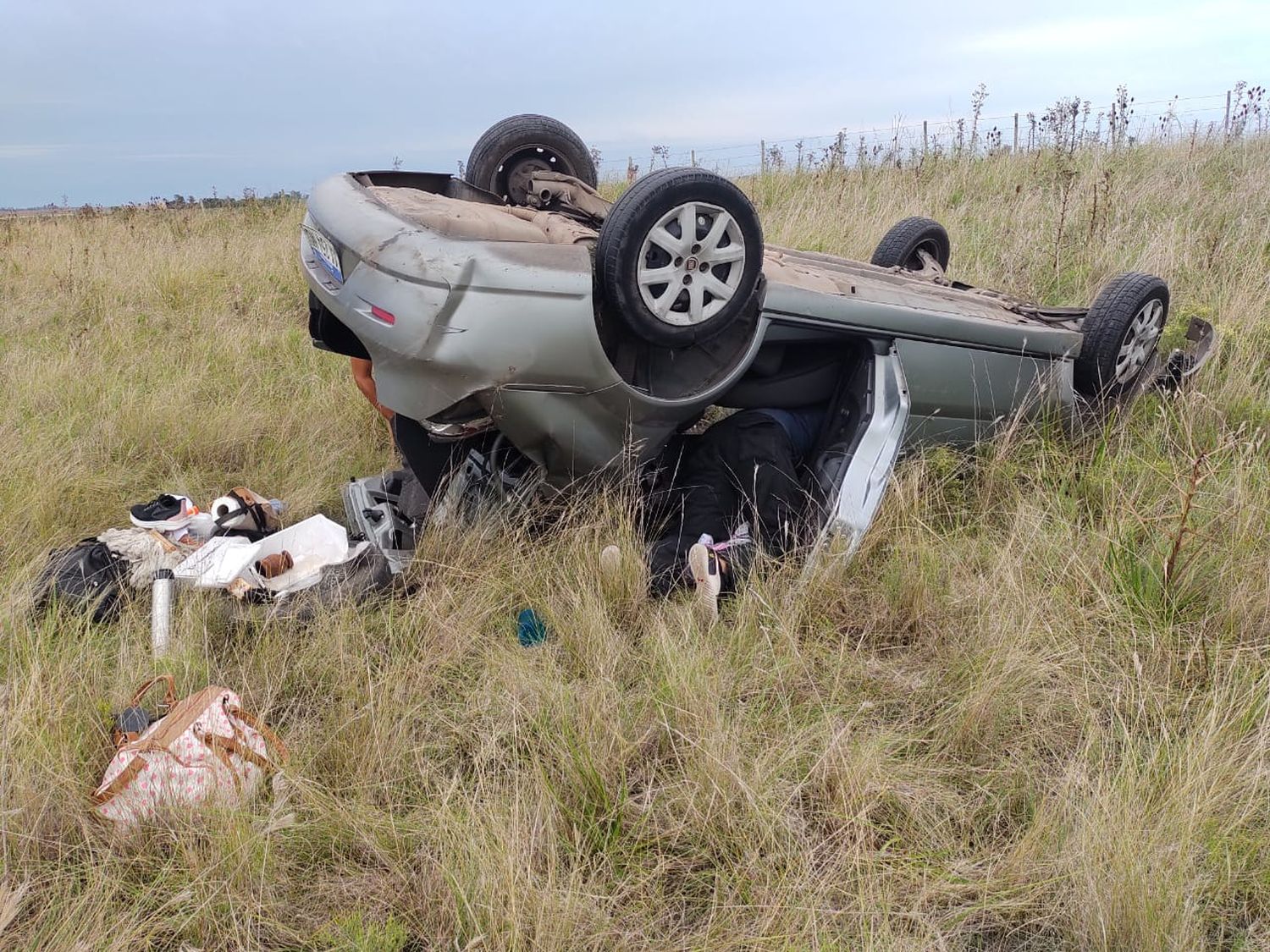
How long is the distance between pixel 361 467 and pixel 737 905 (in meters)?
3.35

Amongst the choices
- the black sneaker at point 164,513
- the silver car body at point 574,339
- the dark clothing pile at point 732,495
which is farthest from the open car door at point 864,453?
the black sneaker at point 164,513

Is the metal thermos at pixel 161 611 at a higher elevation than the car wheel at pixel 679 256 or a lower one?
lower

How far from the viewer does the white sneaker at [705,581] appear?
9.91 ft

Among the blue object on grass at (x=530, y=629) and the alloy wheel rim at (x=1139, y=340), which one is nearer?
the blue object on grass at (x=530, y=629)

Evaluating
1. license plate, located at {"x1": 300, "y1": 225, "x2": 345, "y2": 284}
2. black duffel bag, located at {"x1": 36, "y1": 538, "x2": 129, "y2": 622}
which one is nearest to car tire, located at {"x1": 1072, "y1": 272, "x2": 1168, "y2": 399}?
license plate, located at {"x1": 300, "y1": 225, "x2": 345, "y2": 284}

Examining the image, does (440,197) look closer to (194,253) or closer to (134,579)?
(134,579)

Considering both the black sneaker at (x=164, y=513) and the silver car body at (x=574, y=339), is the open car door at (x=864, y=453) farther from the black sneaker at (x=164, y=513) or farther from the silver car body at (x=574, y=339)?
the black sneaker at (x=164, y=513)

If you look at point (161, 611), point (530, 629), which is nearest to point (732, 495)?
point (530, 629)

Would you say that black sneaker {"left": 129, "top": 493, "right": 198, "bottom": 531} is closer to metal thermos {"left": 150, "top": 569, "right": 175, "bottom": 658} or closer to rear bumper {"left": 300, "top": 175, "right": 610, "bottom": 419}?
metal thermos {"left": 150, "top": 569, "right": 175, "bottom": 658}

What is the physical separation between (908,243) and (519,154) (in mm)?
2203

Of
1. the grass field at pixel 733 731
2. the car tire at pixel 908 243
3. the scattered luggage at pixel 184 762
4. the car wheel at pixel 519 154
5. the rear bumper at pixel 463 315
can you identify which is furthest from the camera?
the car tire at pixel 908 243

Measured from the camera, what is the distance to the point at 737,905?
1.92 meters

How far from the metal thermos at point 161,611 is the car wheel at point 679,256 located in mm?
1681

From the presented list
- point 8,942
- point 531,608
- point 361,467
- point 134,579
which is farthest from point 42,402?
point 8,942
